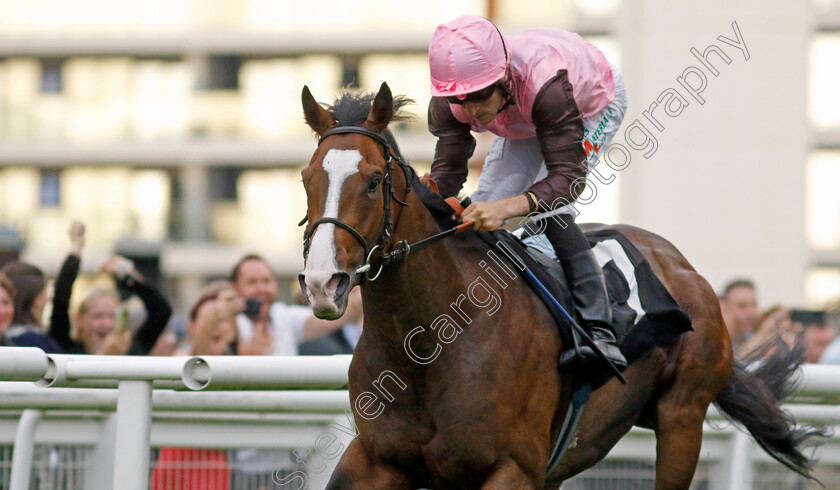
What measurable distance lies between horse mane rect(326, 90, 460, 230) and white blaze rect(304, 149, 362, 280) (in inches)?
8.7

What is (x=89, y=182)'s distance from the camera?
94.4ft

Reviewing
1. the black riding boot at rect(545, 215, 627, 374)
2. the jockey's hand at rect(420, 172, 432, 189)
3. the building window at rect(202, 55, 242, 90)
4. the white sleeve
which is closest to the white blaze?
the jockey's hand at rect(420, 172, 432, 189)

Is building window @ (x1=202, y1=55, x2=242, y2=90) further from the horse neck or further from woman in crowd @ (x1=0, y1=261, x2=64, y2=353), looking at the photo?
the horse neck

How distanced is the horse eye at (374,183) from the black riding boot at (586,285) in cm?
93

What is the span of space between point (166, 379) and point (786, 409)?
8.75ft

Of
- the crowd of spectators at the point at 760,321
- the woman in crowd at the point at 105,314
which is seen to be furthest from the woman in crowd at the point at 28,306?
the crowd of spectators at the point at 760,321

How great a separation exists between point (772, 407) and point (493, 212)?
6.10 feet

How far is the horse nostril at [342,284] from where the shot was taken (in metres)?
2.96

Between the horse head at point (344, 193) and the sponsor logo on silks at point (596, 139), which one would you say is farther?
the sponsor logo on silks at point (596, 139)

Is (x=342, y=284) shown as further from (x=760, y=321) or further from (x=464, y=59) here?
(x=760, y=321)

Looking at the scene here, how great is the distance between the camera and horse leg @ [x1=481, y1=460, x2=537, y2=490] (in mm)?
3417

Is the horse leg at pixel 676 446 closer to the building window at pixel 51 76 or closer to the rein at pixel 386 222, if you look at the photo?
the rein at pixel 386 222

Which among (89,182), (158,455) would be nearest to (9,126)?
(89,182)

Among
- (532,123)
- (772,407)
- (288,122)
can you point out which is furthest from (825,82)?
(532,123)
